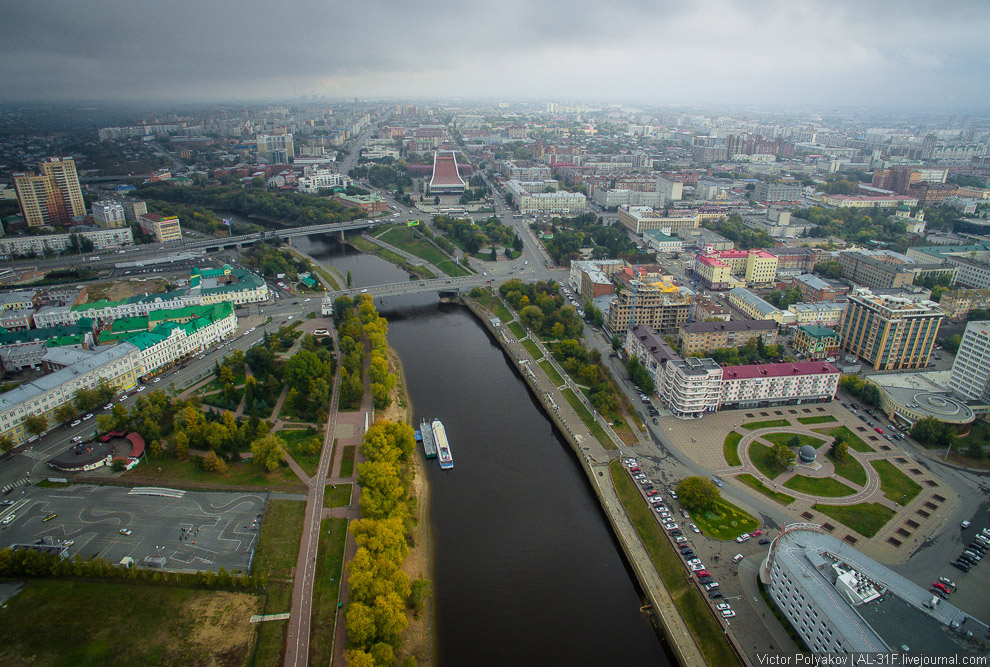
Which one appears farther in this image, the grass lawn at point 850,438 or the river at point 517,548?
the grass lawn at point 850,438

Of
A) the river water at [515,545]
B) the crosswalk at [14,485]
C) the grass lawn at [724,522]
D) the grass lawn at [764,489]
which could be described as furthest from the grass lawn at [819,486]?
the crosswalk at [14,485]

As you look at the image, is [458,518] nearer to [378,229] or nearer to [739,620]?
[739,620]

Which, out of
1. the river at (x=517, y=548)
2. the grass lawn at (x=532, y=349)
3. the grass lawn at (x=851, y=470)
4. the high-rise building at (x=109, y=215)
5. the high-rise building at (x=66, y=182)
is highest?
the high-rise building at (x=66, y=182)

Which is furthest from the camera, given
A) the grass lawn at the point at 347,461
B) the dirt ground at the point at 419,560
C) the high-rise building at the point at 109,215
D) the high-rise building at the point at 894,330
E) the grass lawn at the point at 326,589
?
the high-rise building at the point at 109,215

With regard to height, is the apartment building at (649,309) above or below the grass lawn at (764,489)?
above

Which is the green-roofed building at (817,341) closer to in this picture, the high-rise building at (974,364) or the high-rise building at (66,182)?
the high-rise building at (974,364)

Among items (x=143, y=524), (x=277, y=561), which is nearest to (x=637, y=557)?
(x=277, y=561)

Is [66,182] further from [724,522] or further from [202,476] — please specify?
[724,522]

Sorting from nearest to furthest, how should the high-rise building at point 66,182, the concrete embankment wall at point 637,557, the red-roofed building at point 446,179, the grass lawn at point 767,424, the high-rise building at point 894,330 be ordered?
the concrete embankment wall at point 637,557
the grass lawn at point 767,424
the high-rise building at point 894,330
the high-rise building at point 66,182
the red-roofed building at point 446,179

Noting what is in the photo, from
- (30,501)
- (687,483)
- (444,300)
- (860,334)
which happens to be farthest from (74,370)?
(860,334)
